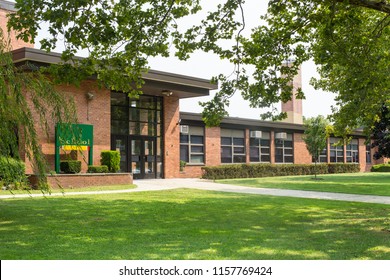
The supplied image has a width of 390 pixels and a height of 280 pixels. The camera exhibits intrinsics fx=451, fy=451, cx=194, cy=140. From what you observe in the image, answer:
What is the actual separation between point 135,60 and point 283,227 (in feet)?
19.5

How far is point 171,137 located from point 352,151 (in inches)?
1049

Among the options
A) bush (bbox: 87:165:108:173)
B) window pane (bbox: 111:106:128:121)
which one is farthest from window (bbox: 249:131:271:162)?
bush (bbox: 87:165:108:173)

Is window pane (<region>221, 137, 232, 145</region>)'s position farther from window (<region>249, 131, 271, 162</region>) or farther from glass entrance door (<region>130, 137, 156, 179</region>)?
glass entrance door (<region>130, 137, 156, 179</region>)

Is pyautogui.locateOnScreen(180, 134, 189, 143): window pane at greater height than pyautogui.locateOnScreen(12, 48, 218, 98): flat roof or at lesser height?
lesser

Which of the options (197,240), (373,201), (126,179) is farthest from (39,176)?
(126,179)

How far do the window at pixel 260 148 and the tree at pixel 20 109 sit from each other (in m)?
28.4

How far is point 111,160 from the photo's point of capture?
22.4m

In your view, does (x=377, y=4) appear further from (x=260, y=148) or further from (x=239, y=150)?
(x=260, y=148)

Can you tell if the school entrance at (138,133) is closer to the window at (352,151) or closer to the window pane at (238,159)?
the window pane at (238,159)

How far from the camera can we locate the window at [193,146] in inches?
1203

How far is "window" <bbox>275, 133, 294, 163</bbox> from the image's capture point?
38.4m

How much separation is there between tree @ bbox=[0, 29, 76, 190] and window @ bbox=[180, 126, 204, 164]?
72.5ft

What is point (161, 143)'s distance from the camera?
88.6ft

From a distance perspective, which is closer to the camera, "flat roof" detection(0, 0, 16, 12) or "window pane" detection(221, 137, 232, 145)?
"flat roof" detection(0, 0, 16, 12)
